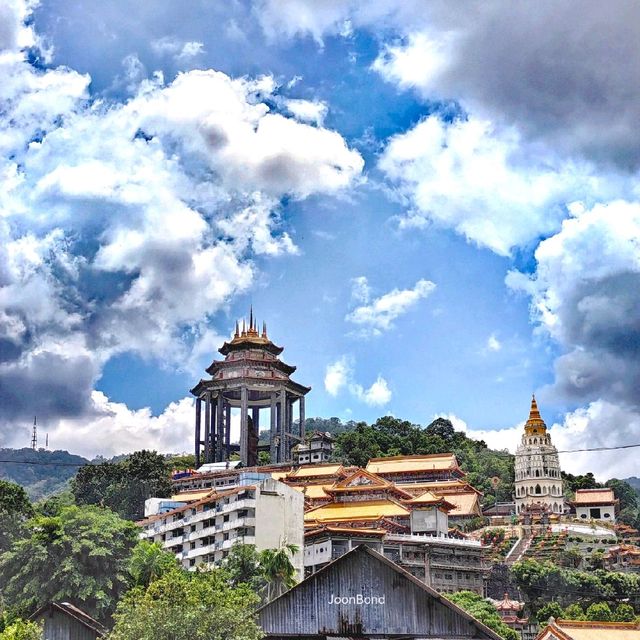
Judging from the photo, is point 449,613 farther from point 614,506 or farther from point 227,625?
point 614,506

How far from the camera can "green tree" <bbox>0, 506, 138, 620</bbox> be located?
51.3 meters

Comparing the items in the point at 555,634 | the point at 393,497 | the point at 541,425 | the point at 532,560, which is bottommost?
the point at 555,634

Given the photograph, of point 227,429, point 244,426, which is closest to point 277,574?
point 244,426

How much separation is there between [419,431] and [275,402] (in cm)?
2488

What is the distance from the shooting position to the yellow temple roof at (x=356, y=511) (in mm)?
81812

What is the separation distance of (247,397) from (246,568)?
5497cm

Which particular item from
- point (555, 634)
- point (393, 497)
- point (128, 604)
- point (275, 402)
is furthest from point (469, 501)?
point (128, 604)

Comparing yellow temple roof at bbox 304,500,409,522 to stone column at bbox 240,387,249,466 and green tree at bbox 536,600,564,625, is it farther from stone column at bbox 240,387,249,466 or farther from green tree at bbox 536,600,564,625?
stone column at bbox 240,387,249,466

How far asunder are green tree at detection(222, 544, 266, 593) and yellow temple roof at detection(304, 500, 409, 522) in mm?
17195

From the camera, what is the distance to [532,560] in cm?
8331

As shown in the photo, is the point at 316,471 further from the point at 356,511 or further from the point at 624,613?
the point at 624,613

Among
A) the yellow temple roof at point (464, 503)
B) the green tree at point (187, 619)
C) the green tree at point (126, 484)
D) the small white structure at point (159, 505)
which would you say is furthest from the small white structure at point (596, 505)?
the green tree at point (187, 619)

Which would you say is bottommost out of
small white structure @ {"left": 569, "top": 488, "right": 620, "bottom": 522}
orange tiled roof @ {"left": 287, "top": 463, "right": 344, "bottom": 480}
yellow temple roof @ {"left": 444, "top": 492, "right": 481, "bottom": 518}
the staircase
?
the staircase

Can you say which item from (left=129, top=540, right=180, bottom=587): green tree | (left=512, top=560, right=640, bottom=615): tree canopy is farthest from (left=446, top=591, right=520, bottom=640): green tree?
(left=129, top=540, right=180, bottom=587): green tree
